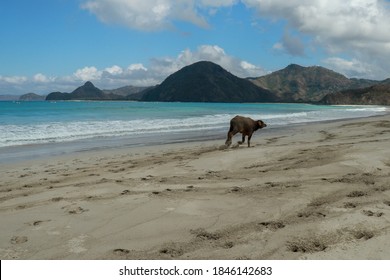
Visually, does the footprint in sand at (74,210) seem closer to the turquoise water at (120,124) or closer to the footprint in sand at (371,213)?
the footprint in sand at (371,213)

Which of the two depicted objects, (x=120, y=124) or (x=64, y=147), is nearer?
(x=64, y=147)

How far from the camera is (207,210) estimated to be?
601 centimetres

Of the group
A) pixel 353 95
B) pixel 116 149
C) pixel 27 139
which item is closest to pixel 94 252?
pixel 116 149

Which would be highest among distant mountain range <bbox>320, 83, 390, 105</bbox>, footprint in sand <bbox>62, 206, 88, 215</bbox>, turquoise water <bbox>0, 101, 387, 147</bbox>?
distant mountain range <bbox>320, 83, 390, 105</bbox>

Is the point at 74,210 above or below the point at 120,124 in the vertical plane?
below

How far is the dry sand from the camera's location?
4.55m

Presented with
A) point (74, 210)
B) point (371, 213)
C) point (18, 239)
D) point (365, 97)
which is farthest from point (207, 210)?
point (365, 97)

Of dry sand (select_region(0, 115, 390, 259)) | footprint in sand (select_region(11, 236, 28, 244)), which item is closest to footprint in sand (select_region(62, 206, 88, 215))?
dry sand (select_region(0, 115, 390, 259))

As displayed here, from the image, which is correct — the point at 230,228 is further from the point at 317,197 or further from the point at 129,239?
the point at 317,197

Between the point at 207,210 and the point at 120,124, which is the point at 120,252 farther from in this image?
the point at 120,124

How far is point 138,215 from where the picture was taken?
5883 mm

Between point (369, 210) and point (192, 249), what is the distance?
2.78 metres

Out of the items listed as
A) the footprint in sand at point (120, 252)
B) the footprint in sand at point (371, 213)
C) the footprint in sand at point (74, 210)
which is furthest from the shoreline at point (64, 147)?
the footprint in sand at point (371, 213)

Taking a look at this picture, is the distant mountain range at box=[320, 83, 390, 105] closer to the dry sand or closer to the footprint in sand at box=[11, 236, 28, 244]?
the dry sand
